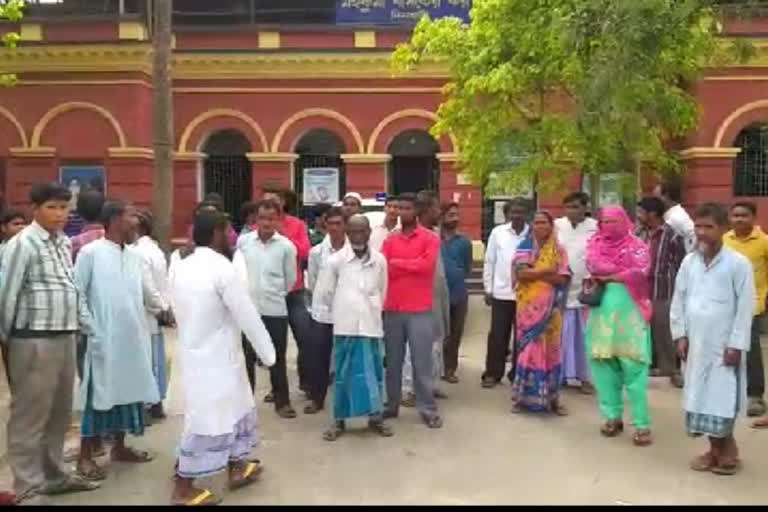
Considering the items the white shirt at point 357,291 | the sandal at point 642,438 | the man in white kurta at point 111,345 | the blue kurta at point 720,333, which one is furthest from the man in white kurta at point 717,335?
the man in white kurta at point 111,345

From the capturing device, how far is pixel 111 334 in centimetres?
592

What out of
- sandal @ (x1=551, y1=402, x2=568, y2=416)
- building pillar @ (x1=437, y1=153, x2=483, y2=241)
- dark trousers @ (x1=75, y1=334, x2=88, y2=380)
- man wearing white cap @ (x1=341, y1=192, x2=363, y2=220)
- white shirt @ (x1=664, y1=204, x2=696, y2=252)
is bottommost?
sandal @ (x1=551, y1=402, x2=568, y2=416)

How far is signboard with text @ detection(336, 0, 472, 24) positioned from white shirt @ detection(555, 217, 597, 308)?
10.5 meters

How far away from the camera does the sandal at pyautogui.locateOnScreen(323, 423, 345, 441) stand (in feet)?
22.5

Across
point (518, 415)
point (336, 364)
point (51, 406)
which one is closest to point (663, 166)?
point (518, 415)

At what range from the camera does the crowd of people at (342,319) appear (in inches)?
210

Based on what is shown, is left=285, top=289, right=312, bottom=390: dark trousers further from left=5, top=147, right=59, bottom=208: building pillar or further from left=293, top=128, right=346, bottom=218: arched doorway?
left=5, top=147, right=59, bottom=208: building pillar

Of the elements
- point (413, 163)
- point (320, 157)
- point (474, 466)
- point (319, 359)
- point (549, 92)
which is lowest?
point (474, 466)

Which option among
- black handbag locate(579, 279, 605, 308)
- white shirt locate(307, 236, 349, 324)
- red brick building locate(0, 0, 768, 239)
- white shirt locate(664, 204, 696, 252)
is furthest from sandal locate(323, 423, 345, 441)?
red brick building locate(0, 0, 768, 239)

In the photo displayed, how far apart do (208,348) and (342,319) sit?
1.72 m

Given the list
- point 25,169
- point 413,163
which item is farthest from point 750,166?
point 25,169

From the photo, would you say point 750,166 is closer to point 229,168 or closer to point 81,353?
point 229,168

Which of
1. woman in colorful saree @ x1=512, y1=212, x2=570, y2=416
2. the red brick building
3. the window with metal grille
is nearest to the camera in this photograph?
woman in colorful saree @ x1=512, y1=212, x2=570, y2=416

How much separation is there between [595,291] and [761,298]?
Result: 1.59m
